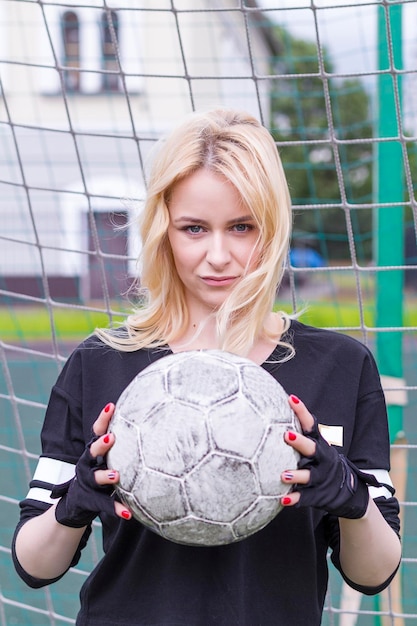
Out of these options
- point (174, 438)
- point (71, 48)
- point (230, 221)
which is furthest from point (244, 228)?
point (71, 48)

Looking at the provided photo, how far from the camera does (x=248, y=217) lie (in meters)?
1.59

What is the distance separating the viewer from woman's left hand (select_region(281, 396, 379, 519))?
1.35 meters

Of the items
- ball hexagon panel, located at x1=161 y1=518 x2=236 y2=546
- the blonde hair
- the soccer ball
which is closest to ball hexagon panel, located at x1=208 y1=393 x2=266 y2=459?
the soccer ball

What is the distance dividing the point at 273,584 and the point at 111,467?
394mm

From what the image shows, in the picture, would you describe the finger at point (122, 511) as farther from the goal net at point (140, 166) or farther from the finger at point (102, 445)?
the goal net at point (140, 166)

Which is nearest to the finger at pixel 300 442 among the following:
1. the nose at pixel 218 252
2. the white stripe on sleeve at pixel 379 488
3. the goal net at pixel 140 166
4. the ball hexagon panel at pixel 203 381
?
the ball hexagon panel at pixel 203 381

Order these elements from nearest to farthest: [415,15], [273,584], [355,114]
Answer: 1. [273,584]
2. [415,15]
3. [355,114]

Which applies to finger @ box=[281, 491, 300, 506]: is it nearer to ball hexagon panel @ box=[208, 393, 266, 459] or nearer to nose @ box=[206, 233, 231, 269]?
ball hexagon panel @ box=[208, 393, 266, 459]

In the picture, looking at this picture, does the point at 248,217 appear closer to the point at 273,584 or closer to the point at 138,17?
the point at 273,584

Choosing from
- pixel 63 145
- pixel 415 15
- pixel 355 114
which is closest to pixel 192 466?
pixel 415 15

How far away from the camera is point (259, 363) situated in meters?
1.63

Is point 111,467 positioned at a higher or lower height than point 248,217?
lower

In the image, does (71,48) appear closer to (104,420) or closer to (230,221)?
(230,221)

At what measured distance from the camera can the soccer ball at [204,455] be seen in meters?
1.33
